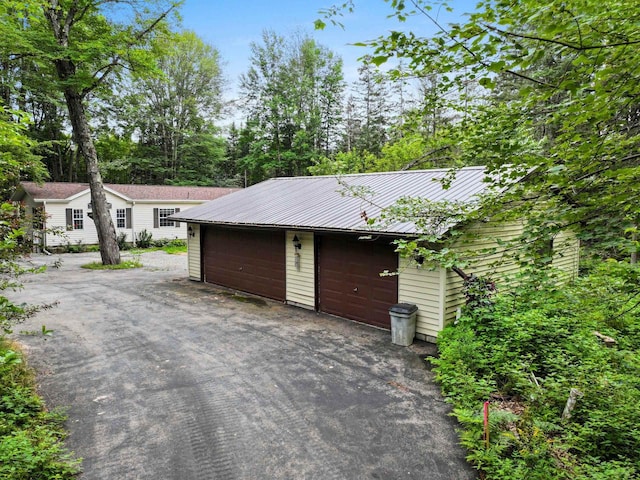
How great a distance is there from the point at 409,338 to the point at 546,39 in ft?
19.7

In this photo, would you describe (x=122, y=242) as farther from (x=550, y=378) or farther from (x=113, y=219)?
(x=550, y=378)

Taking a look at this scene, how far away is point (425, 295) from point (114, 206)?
841 inches

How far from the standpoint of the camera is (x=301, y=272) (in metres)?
10.3

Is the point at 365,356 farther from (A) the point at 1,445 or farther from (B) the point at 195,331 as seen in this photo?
(A) the point at 1,445

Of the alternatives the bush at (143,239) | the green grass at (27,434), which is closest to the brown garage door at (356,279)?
the green grass at (27,434)

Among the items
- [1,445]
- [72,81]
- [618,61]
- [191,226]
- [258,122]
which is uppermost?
[258,122]

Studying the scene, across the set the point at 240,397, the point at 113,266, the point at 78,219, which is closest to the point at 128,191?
the point at 78,219

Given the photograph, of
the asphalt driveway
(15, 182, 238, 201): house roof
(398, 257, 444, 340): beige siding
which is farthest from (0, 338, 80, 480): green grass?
(15, 182, 238, 201): house roof

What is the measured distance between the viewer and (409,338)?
741 cm

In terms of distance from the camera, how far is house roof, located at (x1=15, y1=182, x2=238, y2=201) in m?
21.2

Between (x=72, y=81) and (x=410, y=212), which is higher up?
(x=72, y=81)

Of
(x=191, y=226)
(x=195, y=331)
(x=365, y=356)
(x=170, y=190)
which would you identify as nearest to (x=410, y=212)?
(x=365, y=356)

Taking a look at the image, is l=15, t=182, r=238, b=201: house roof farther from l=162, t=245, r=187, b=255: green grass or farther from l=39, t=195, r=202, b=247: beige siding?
l=162, t=245, r=187, b=255: green grass

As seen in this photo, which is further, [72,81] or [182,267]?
[182,267]
